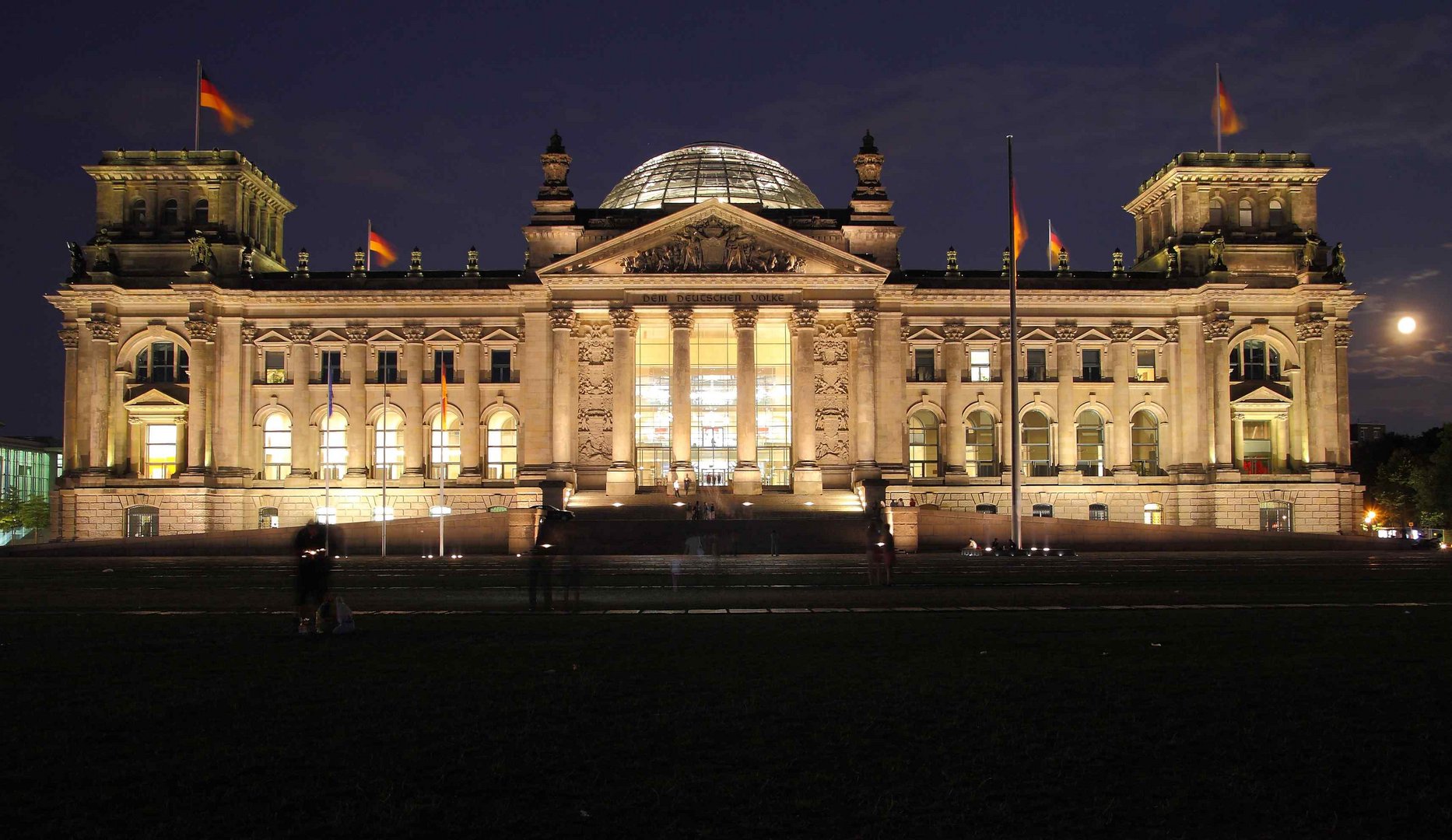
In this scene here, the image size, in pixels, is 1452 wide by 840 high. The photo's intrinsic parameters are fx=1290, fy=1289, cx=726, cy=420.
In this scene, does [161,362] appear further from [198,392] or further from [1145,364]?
[1145,364]

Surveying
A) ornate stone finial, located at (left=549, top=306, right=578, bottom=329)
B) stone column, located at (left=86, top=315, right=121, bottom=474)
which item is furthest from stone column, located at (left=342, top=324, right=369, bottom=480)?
stone column, located at (left=86, top=315, right=121, bottom=474)

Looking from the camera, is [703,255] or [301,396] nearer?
[703,255]

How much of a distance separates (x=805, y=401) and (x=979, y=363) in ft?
46.7

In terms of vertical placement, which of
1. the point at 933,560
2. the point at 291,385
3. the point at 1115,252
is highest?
the point at 1115,252

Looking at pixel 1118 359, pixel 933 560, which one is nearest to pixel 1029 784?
pixel 933 560

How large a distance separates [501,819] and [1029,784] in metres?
4.59

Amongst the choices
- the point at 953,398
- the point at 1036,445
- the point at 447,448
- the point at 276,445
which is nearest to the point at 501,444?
the point at 447,448

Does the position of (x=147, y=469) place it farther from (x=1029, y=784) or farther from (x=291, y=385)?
(x=1029, y=784)

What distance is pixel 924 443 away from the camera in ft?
290

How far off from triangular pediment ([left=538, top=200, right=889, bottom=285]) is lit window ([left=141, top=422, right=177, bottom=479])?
27873 mm

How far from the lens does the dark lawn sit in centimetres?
1048

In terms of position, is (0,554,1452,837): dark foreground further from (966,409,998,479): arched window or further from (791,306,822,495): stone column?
(966,409,998,479): arched window

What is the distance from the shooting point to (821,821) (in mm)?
10328

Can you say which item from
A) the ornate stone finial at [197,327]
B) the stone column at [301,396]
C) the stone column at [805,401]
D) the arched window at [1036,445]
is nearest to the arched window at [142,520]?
the stone column at [301,396]
